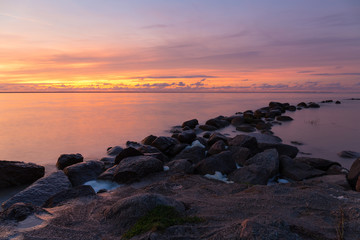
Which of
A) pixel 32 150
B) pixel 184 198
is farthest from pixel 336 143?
pixel 32 150

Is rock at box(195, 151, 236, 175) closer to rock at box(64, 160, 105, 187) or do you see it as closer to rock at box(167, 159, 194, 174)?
rock at box(167, 159, 194, 174)

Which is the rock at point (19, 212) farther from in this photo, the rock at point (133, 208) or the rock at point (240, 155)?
the rock at point (240, 155)

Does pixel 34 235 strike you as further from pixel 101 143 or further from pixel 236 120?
pixel 236 120

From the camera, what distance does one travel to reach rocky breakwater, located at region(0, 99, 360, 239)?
4023 mm

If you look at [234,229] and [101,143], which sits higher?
[234,229]

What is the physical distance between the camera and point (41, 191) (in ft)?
22.9

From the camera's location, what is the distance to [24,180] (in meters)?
8.51

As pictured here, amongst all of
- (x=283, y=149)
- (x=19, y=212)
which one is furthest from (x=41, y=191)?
(x=283, y=149)

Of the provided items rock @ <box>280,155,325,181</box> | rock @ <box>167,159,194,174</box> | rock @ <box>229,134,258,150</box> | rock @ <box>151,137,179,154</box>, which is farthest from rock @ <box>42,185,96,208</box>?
rock @ <box>229,134,258,150</box>

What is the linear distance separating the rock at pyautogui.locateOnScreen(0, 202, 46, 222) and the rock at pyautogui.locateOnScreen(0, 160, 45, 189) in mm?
3871

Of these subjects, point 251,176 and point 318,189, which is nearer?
Result: point 318,189

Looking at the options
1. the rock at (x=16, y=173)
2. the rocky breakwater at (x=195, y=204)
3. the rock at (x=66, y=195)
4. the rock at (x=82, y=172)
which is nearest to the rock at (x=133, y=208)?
the rocky breakwater at (x=195, y=204)

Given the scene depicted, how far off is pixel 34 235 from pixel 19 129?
2085 cm

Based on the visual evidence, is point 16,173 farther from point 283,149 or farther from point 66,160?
point 283,149
